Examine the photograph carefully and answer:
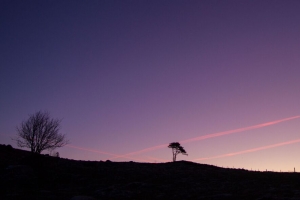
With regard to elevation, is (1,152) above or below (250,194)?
above

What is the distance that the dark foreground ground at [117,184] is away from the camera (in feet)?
81.6

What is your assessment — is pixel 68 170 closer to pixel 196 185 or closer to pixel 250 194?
pixel 196 185

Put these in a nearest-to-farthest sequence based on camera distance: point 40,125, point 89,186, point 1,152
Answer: point 89,186 < point 1,152 < point 40,125

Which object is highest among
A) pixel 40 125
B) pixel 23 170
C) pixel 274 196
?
pixel 40 125

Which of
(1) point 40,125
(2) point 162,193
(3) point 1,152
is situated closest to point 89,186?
(2) point 162,193

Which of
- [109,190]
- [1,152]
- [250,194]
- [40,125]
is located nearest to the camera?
[250,194]

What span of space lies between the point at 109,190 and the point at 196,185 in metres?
7.99

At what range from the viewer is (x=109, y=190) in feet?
91.9

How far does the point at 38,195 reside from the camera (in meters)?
25.5

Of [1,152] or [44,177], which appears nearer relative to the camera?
[44,177]

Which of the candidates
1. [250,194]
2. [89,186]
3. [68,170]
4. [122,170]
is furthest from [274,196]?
[68,170]

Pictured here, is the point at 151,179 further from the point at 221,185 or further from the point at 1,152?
the point at 1,152

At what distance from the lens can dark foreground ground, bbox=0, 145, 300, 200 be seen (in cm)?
2486

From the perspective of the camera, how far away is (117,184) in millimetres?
30578
